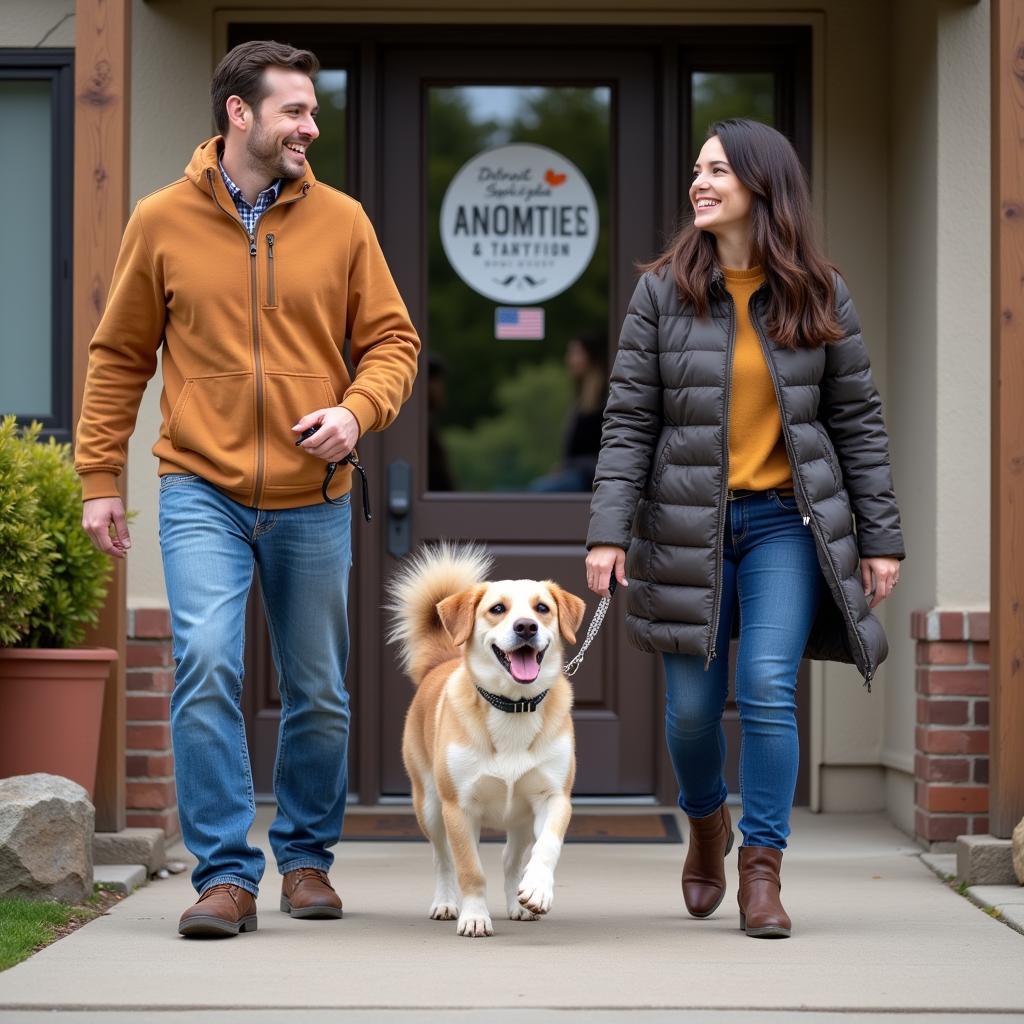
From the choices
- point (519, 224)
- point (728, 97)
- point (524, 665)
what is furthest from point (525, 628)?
point (728, 97)

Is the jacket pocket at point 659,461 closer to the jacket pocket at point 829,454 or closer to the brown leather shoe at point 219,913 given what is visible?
the jacket pocket at point 829,454

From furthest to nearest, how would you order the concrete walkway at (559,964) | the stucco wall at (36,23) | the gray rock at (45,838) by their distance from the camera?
the stucco wall at (36,23) < the gray rock at (45,838) < the concrete walkway at (559,964)

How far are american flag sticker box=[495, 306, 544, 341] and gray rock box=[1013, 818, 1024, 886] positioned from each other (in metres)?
2.66

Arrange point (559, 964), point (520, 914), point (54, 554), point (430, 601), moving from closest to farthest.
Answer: point (559, 964) < point (520, 914) < point (430, 601) < point (54, 554)

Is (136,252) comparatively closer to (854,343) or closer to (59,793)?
(59,793)

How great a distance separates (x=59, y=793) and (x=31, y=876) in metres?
0.24

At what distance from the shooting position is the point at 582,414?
21.8 feet

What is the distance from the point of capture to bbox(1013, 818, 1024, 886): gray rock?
4.88 m

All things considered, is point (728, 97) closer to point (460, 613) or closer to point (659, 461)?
point (659, 461)

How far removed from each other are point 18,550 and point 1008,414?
2.88 metres

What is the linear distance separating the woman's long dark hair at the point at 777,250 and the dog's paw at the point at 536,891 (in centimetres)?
140

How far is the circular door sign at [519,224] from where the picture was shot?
6625mm

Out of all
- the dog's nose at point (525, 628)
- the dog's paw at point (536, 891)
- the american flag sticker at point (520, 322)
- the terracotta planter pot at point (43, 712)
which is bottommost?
the dog's paw at point (536, 891)

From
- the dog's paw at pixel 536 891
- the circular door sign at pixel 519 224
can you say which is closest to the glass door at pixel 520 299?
the circular door sign at pixel 519 224
